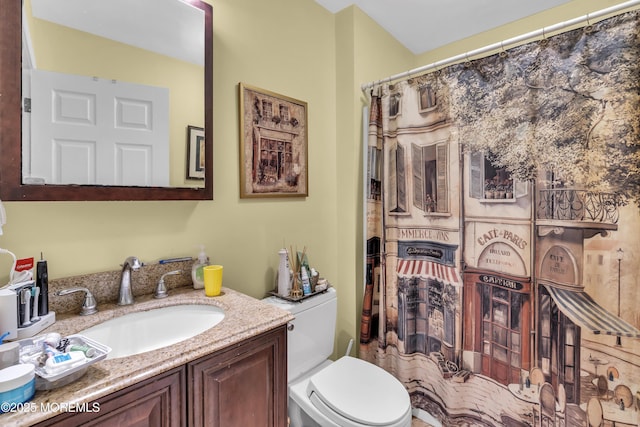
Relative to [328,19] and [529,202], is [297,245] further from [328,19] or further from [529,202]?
[328,19]

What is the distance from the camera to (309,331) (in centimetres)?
155

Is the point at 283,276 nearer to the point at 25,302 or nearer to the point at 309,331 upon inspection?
the point at 309,331

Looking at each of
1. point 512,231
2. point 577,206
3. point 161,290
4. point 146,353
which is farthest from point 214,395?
point 577,206

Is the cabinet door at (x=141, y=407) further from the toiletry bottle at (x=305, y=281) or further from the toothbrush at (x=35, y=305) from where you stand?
the toiletry bottle at (x=305, y=281)

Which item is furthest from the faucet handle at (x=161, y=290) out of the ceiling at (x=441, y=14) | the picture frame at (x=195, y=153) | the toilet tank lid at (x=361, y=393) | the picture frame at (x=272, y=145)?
the ceiling at (x=441, y=14)

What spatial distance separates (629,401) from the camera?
1.23 metres

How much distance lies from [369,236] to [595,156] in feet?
3.64

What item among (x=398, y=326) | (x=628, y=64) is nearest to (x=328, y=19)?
(x=628, y=64)

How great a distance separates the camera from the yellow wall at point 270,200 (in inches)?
42.5

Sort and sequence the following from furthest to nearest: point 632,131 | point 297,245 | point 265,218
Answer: point 297,245
point 265,218
point 632,131

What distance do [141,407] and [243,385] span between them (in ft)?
0.93

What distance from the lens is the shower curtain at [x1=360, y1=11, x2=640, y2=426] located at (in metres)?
1.22

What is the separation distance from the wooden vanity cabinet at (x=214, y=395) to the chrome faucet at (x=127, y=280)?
462 millimetres

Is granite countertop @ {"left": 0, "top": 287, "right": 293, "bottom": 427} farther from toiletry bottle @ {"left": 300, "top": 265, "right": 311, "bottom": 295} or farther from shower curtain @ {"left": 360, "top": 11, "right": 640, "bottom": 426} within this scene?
shower curtain @ {"left": 360, "top": 11, "right": 640, "bottom": 426}
